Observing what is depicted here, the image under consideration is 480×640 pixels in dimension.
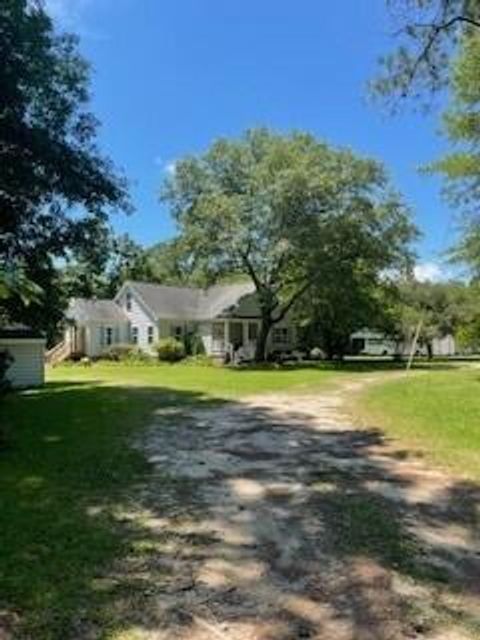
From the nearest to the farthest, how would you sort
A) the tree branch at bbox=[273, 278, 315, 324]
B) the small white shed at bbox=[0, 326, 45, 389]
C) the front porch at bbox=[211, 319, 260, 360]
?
1. the small white shed at bbox=[0, 326, 45, 389]
2. the tree branch at bbox=[273, 278, 315, 324]
3. the front porch at bbox=[211, 319, 260, 360]

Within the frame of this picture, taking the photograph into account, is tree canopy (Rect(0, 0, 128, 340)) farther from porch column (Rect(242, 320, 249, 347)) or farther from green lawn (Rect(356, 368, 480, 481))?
porch column (Rect(242, 320, 249, 347))

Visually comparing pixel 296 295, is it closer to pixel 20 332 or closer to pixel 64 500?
pixel 20 332

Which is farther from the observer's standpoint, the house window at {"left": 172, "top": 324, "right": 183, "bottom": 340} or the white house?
the house window at {"left": 172, "top": 324, "right": 183, "bottom": 340}

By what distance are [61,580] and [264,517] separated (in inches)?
92.5

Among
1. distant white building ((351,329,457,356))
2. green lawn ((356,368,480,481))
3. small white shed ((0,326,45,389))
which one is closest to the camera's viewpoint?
green lawn ((356,368,480,481))

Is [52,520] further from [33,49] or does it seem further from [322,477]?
[33,49]

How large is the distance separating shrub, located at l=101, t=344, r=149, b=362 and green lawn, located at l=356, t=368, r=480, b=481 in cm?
2184

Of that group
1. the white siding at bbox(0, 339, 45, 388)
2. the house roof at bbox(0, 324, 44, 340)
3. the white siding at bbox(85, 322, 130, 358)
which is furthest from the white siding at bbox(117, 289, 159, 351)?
the house roof at bbox(0, 324, 44, 340)

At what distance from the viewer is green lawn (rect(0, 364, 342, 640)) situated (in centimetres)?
528

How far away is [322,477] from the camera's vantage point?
30.4ft

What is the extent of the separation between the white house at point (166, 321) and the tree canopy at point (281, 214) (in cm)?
600

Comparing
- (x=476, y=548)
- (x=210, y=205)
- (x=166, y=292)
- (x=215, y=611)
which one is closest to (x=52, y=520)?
(x=215, y=611)

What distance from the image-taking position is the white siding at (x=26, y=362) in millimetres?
25016

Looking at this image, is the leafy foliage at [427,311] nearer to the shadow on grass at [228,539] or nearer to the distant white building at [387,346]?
the distant white building at [387,346]
